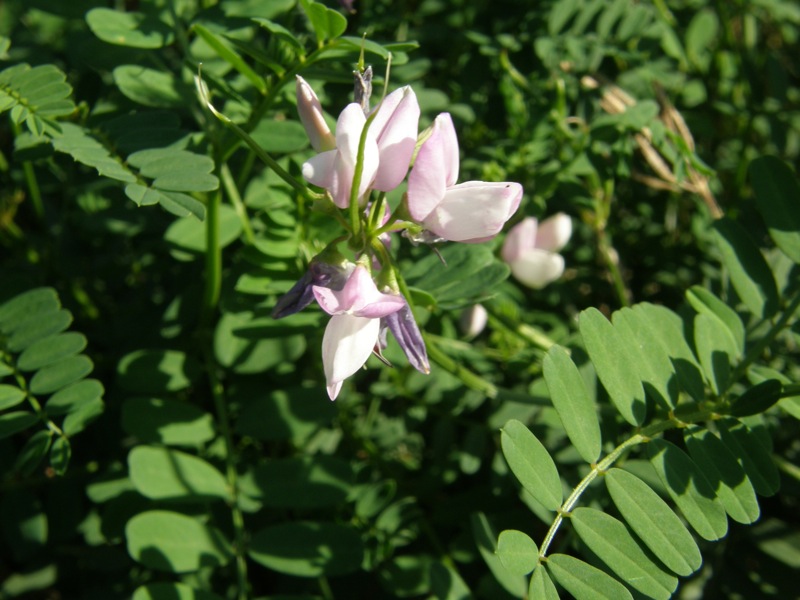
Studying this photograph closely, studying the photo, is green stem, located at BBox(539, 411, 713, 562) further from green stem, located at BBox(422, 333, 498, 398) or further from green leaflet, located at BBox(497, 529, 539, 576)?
green stem, located at BBox(422, 333, 498, 398)

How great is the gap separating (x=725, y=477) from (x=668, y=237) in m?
0.92

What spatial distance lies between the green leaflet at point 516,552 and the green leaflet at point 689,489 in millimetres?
186

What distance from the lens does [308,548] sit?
120 cm

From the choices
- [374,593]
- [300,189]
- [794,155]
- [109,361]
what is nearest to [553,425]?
[374,593]

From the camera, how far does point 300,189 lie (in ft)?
2.72

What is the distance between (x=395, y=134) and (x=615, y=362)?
38cm

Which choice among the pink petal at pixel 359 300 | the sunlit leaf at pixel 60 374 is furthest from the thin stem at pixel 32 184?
the pink petal at pixel 359 300

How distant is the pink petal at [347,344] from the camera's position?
851 millimetres

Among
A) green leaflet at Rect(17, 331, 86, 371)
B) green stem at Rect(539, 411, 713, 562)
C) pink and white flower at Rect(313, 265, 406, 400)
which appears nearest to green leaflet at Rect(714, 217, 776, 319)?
green stem at Rect(539, 411, 713, 562)

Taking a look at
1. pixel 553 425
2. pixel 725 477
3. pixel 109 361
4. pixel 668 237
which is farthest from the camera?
pixel 668 237

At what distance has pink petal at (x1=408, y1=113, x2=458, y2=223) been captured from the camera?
2.74ft

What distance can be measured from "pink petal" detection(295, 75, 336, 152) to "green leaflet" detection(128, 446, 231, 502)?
0.55 meters

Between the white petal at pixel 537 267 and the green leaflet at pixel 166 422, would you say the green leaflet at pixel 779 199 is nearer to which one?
the white petal at pixel 537 267

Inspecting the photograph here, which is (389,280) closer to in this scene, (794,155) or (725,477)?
(725,477)
